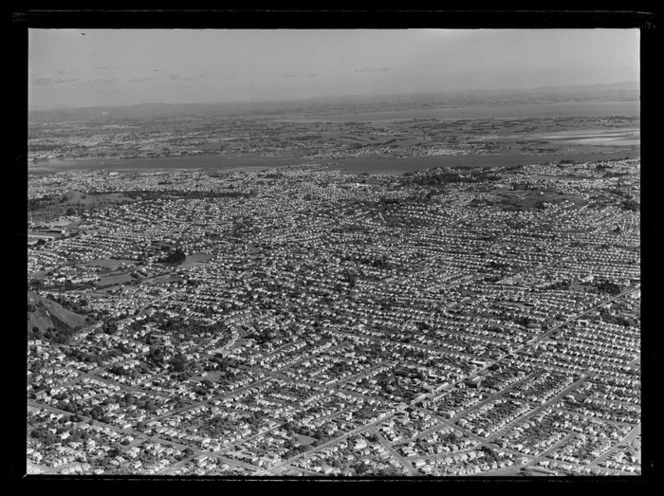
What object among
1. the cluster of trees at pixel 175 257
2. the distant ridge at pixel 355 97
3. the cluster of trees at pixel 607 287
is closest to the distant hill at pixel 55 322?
the cluster of trees at pixel 175 257

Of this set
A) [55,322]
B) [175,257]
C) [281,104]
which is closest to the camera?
[55,322]

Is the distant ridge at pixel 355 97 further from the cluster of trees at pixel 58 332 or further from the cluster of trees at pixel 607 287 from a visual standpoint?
the cluster of trees at pixel 58 332

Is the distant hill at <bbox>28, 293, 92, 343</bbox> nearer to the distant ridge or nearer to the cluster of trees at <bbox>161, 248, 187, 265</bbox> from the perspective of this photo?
the cluster of trees at <bbox>161, 248, 187, 265</bbox>

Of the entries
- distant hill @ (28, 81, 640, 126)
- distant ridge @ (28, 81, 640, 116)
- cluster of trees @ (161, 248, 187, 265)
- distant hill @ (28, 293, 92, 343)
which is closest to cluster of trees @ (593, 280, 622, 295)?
distant hill @ (28, 81, 640, 126)

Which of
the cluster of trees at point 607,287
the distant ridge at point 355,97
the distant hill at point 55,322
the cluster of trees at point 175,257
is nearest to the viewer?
the distant hill at point 55,322

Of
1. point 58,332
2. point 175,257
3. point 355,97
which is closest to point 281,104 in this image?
point 355,97

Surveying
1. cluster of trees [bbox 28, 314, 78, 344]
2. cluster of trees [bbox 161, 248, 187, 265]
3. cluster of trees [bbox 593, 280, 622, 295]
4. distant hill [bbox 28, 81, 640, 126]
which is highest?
distant hill [bbox 28, 81, 640, 126]

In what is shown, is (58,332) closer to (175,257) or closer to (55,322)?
(55,322)

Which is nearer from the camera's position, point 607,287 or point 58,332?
point 58,332
